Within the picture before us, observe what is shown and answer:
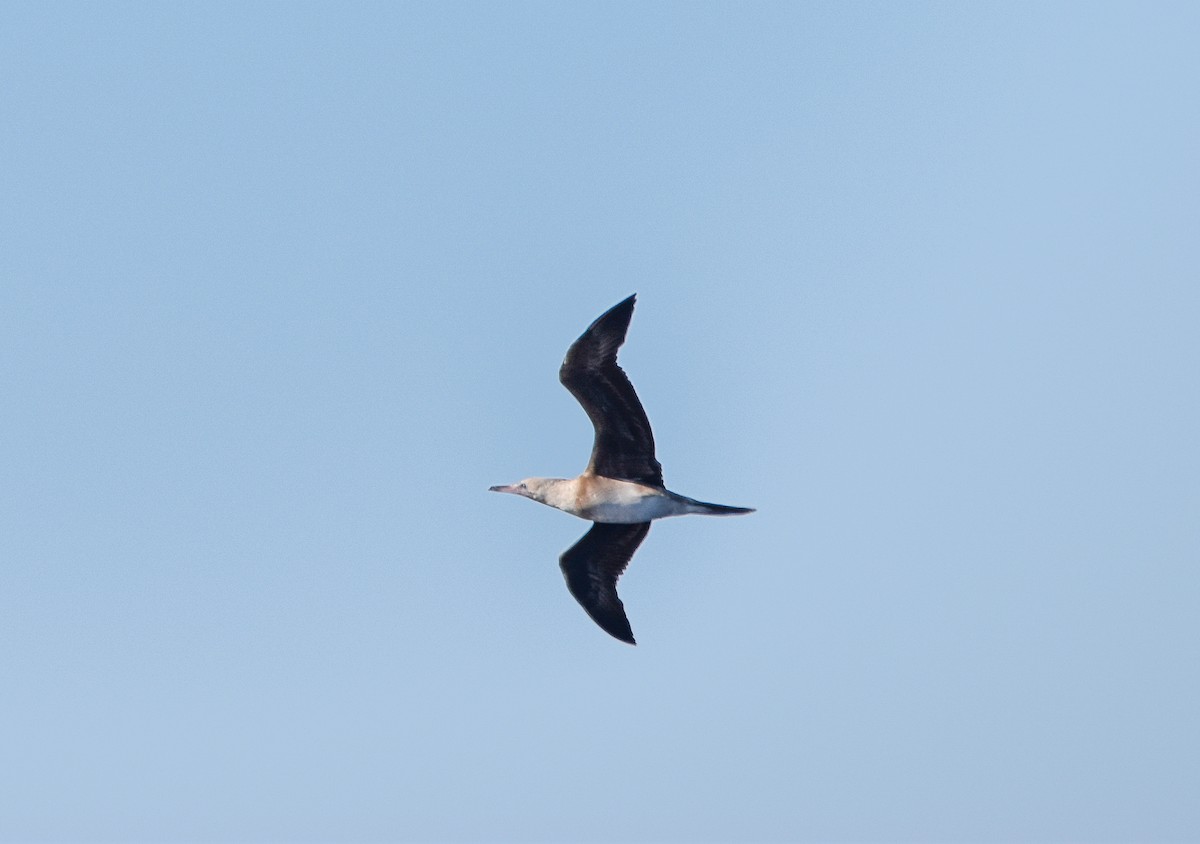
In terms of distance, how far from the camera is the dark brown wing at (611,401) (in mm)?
26016

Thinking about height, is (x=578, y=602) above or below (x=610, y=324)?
below

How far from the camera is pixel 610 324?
85.1ft

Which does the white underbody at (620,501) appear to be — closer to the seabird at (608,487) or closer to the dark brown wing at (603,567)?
the seabird at (608,487)

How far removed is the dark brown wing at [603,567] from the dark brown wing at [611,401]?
1447 mm

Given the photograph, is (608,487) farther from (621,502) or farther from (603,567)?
(603,567)

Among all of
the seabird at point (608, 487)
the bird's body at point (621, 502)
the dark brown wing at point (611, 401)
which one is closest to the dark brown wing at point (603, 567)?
the seabird at point (608, 487)

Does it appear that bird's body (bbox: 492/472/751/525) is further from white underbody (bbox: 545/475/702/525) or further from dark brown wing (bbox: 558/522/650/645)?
dark brown wing (bbox: 558/522/650/645)

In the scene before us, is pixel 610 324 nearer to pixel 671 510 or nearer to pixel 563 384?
pixel 563 384

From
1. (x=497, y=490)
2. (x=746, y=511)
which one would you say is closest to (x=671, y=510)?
(x=746, y=511)

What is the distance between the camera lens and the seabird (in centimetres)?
2614

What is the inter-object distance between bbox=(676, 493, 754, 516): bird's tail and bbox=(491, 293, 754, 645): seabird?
0.05ft

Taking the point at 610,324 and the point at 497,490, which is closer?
the point at 610,324

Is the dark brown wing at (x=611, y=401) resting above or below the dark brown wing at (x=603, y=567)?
above

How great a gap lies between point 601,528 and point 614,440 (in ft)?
6.61
